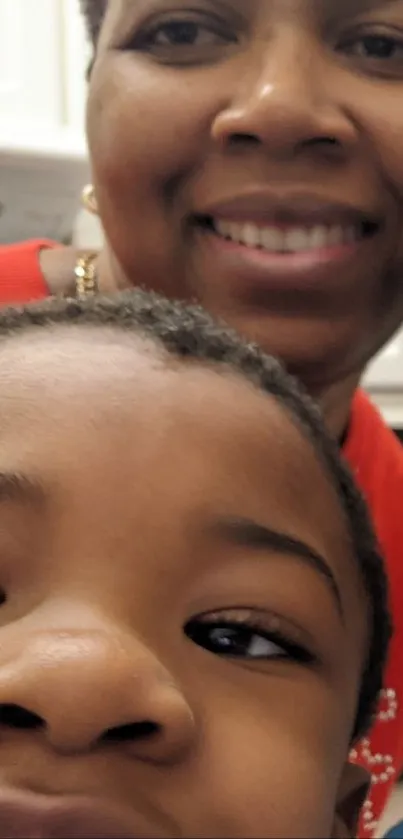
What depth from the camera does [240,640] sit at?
19.8 inches

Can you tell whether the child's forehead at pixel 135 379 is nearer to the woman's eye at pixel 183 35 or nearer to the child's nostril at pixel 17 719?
the child's nostril at pixel 17 719

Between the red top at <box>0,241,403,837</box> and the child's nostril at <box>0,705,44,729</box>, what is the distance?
547 millimetres

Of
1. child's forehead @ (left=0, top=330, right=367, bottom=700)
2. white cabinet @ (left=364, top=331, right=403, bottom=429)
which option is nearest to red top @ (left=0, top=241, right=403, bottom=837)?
child's forehead @ (left=0, top=330, right=367, bottom=700)

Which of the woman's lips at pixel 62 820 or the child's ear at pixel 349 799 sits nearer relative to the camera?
the woman's lips at pixel 62 820

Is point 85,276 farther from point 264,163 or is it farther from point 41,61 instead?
point 41,61

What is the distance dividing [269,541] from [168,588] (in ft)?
0.19

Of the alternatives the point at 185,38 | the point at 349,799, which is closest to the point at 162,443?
the point at 349,799

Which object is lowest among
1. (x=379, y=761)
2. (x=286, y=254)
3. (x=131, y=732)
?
(x=379, y=761)

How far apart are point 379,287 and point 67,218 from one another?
30.6 inches

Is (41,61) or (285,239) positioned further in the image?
(41,61)

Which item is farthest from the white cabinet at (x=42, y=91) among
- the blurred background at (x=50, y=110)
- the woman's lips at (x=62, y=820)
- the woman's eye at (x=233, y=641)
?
the woman's lips at (x=62, y=820)

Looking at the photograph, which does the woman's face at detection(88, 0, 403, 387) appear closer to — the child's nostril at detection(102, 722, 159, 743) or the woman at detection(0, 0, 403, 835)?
the woman at detection(0, 0, 403, 835)

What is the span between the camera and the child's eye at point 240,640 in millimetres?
484

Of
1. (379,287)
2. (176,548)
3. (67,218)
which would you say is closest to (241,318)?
(379,287)
